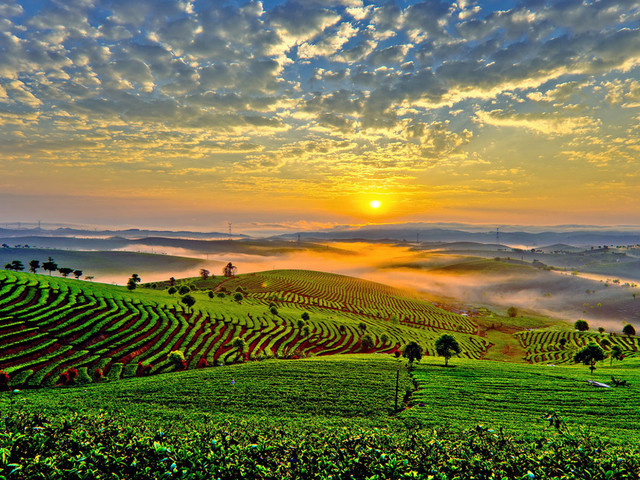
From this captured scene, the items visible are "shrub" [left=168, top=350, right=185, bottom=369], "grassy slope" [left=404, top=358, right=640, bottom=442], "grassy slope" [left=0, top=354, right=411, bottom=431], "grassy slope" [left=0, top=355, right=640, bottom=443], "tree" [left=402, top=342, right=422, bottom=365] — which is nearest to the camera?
"grassy slope" [left=0, top=355, right=640, bottom=443]

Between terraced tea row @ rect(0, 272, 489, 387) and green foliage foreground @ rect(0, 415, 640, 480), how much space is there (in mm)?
47902

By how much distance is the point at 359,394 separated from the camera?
3688 centimetres

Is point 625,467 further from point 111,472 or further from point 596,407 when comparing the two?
point 596,407

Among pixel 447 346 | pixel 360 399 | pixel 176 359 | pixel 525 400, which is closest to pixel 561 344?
pixel 447 346

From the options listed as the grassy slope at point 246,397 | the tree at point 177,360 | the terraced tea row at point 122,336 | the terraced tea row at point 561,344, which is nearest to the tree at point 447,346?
the grassy slope at point 246,397

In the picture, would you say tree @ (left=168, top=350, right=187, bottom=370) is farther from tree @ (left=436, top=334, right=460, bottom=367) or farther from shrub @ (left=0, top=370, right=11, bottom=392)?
tree @ (left=436, top=334, right=460, bottom=367)

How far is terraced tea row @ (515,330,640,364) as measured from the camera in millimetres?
103419

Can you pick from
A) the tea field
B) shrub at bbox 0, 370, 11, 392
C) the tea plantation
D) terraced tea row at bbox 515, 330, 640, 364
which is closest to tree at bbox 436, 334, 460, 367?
the tea field

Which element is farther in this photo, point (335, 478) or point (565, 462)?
point (565, 462)

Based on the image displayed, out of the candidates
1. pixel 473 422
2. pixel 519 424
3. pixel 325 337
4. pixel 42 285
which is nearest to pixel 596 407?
pixel 519 424

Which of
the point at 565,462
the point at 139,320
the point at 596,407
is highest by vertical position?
the point at 565,462

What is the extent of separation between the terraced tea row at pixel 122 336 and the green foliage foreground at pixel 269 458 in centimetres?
4790

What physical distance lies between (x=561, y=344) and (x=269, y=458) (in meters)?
160

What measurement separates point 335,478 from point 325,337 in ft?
312
